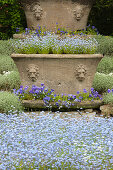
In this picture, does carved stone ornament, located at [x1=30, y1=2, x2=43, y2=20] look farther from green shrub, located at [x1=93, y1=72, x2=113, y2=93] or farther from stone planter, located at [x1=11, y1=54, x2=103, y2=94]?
green shrub, located at [x1=93, y1=72, x2=113, y2=93]

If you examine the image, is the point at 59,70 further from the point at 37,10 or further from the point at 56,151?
the point at 56,151

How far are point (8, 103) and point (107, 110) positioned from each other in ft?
5.98

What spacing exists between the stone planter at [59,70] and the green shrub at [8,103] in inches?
22.1

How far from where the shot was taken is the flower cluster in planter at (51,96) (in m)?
6.21

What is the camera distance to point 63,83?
6.46 metres

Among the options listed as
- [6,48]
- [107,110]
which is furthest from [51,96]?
[6,48]

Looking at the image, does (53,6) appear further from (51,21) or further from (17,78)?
(17,78)

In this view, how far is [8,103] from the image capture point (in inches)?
234

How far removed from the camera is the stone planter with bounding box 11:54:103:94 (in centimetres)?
631

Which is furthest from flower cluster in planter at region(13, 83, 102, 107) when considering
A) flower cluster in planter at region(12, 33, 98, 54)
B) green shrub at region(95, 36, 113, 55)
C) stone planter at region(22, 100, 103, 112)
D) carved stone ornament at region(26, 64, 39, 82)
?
green shrub at region(95, 36, 113, 55)

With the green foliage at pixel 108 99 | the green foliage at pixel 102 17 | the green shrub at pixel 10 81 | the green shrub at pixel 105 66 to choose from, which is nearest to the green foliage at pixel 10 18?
the green foliage at pixel 102 17

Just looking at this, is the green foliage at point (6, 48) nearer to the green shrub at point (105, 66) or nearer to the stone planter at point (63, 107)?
the green shrub at point (105, 66)

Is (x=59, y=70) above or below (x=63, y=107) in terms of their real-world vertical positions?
above

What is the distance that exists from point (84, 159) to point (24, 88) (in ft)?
10.6
